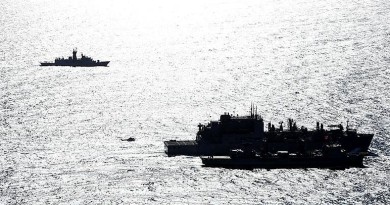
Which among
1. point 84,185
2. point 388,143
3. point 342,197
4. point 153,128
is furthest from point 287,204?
point 153,128

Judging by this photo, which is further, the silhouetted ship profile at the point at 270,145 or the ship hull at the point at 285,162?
the silhouetted ship profile at the point at 270,145

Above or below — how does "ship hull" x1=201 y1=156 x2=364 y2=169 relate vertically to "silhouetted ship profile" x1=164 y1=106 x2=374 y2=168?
below

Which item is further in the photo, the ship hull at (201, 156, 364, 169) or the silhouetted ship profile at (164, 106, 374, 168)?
the silhouetted ship profile at (164, 106, 374, 168)

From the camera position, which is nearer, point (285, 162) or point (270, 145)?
point (285, 162)

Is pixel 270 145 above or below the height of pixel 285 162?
above

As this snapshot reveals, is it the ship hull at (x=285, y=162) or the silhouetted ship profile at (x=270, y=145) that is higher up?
the silhouetted ship profile at (x=270, y=145)
